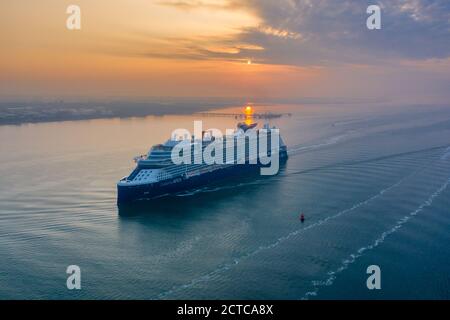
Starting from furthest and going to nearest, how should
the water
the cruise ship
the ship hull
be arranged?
1. the cruise ship
2. the ship hull
3. the water

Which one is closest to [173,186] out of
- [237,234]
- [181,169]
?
[181,169]

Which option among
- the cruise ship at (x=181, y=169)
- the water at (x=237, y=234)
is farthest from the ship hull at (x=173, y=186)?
the water at (x=237, y=234)

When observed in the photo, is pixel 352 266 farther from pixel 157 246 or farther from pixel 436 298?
pixel 157 246

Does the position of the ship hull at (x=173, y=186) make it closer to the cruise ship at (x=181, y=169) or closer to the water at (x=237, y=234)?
the cruise ship at (x=181, y=169)

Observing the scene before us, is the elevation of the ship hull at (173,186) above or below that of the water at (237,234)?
above

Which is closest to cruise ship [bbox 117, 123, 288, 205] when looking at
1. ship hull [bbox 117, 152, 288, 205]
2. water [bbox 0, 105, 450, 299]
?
ship hull [bbox 117, 152, 288, 205]

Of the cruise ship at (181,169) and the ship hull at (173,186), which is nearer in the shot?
the ship hull at (173,186)

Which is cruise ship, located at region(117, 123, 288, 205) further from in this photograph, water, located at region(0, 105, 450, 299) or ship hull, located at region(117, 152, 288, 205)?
water, located at region(0, 105, 450, 299)
